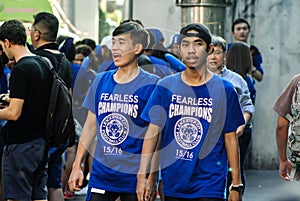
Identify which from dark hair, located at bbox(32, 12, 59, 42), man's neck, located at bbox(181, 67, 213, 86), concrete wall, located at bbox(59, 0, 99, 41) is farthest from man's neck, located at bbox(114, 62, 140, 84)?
concrete wall, located at bbox(59, 0, 99, 41)

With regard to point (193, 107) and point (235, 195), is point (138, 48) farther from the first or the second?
point (235, 195)

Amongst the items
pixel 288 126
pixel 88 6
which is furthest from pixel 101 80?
pixel 88 6

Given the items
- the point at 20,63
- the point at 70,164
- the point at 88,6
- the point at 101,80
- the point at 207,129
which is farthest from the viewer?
the point at 88,6

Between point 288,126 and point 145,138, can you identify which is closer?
point 145,138

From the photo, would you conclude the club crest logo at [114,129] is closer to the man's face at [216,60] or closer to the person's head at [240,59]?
the man's face at [216,60]

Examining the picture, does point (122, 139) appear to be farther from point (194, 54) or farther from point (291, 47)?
point (291, 47)

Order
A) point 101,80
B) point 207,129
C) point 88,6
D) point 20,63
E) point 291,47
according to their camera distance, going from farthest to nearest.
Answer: point 88,6, point 291,47, point 20,63, point 101,80, point 207,129

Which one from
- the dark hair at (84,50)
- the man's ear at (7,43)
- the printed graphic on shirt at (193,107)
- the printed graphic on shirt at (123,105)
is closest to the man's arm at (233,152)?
the printed graphic on shirt at (193,107)

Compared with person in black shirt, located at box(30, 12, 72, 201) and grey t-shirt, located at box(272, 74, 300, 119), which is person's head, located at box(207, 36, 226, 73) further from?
grey t-shirt, located at box(272, 74, 300, 119)

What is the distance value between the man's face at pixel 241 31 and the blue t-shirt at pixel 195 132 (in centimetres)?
595

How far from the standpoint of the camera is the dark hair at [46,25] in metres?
9.30

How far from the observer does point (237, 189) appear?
7328mm

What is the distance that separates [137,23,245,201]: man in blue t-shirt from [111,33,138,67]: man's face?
481mm

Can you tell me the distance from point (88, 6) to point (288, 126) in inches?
612
